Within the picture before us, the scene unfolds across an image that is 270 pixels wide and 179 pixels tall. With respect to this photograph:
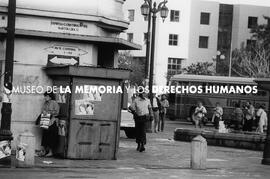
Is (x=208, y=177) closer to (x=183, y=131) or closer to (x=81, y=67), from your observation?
(x=81, y=67)

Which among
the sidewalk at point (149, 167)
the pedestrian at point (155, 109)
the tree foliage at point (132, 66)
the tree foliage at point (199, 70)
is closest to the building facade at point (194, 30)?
the tree foliage at point (132, 66)

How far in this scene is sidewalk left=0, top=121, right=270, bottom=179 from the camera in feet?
48.3

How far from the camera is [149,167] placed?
16.8 metres

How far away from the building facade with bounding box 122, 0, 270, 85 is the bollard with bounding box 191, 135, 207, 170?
58869 mm

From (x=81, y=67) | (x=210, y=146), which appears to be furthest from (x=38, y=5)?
(x=210, y=146)

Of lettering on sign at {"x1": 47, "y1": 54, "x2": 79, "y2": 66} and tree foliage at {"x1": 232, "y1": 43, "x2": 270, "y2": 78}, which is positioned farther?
tree foliage at {"x1": 232, "y1": 43, "x2": 270, "y2": 78}

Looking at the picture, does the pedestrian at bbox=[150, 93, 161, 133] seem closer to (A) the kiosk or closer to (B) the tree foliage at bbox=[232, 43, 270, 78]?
(A) the kiosk

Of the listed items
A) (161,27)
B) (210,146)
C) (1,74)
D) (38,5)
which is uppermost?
(161,27)

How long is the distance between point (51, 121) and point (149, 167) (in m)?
2.79

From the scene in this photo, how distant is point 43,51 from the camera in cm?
1861

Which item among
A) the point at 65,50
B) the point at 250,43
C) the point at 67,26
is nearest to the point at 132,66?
the point at 250,43

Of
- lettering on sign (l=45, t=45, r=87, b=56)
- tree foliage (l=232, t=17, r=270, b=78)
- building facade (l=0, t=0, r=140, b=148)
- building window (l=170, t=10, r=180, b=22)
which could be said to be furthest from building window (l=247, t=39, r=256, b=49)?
lettering on sign (l=45, t=45, r=87, b=56)

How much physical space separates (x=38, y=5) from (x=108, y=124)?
3723 millimetres

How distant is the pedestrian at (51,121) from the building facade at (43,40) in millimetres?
723
